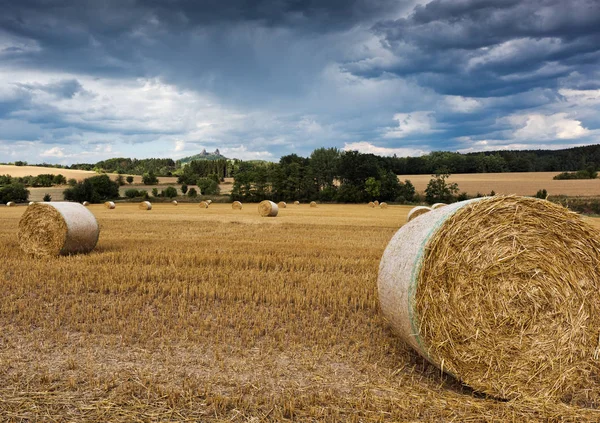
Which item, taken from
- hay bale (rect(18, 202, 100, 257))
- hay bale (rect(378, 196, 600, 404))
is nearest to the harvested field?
hay bale (rect(18, 202, 100, 257))

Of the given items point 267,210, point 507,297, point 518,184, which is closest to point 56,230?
point 507,297

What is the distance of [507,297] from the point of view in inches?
197

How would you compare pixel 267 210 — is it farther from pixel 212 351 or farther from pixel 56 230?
pixel 212 351

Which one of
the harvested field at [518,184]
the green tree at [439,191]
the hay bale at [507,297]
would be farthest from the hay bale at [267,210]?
the harvested field at [518,184]

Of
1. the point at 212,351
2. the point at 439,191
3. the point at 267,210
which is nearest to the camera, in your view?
the point at 212,351

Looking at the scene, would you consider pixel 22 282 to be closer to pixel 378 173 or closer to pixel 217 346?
pixel 217 346

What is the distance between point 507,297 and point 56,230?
10833mm

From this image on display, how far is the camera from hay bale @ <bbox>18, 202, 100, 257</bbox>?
38.5 ft

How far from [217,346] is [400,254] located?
251 cm

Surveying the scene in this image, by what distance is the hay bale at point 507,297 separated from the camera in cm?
488

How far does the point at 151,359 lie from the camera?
17.7 feet

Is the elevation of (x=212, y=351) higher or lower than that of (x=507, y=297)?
lower

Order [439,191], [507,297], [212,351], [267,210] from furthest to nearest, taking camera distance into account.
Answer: [439,191]
[267,210]
[212,351]
[507,297]

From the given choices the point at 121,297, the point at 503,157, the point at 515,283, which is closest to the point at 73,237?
the point at 121,297
